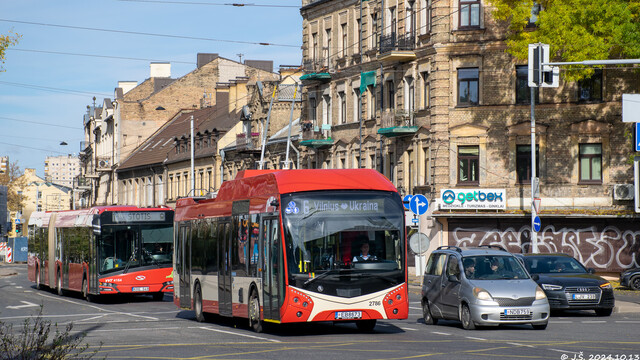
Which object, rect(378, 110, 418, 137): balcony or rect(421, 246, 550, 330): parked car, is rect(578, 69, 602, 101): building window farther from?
rect(421, 246, 550, 330): parked car

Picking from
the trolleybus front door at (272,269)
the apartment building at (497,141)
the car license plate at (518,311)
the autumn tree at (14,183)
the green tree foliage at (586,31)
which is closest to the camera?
the trolleybus front door at (272,269)

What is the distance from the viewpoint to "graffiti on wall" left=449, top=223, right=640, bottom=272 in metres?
44.3

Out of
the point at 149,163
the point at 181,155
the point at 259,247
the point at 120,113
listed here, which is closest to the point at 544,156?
the point at 259,247

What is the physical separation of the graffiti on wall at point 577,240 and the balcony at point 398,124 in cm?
495

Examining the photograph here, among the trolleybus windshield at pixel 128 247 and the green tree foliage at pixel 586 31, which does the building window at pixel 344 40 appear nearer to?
the green tree foliage at pixel 586 31

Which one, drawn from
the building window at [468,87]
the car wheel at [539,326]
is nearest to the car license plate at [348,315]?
the car wheel at [539,326]

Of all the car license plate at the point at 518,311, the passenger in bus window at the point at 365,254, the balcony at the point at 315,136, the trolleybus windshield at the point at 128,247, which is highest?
the balcony at the point at 315,136

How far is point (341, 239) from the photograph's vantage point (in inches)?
733

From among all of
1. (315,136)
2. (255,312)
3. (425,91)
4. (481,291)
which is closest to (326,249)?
(255,312)

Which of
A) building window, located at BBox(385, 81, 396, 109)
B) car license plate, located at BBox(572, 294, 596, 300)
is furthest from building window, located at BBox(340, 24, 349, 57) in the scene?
car license plate, located at BBox(572, 294, 596, 300)

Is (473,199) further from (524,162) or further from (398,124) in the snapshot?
(398,124)

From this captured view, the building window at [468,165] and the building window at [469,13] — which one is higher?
the building window at [469,13]

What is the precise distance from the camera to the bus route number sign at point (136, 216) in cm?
3189

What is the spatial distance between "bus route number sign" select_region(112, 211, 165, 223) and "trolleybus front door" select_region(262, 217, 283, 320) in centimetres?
1294
